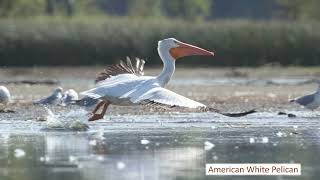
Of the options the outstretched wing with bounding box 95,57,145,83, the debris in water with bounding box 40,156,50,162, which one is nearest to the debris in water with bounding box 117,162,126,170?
the debris in water with bounding box 40,156,50,162

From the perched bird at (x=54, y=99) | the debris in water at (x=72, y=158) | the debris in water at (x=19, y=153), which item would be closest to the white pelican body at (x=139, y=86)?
the debris in water at (x=72, y=158)

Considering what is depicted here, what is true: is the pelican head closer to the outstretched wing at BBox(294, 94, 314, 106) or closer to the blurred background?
the outstretched wing at BBox(294, 94, 314, 106)

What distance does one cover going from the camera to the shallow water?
37.1 ft

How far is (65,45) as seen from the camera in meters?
36.8

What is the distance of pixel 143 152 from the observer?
1292 cm

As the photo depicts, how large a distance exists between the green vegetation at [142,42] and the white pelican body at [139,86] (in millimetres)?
19190

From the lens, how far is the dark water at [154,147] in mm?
11203

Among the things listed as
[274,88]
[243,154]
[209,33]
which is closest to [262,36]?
[209,33]

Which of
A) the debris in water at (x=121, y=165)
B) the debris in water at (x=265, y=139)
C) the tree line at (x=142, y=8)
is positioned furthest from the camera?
the tree line at (x=142, y=8)

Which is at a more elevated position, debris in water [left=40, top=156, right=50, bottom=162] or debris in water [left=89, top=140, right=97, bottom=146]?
debris in water [left=89, top=140, right=97, bottom=146]

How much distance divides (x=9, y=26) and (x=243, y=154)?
25.4m

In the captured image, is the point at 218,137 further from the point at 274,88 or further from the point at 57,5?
the point at 57,5

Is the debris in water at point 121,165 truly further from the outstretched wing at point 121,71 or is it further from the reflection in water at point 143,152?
the outstretched wing at point 121,71

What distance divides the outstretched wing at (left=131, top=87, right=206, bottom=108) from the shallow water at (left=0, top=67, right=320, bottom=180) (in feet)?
1.56
